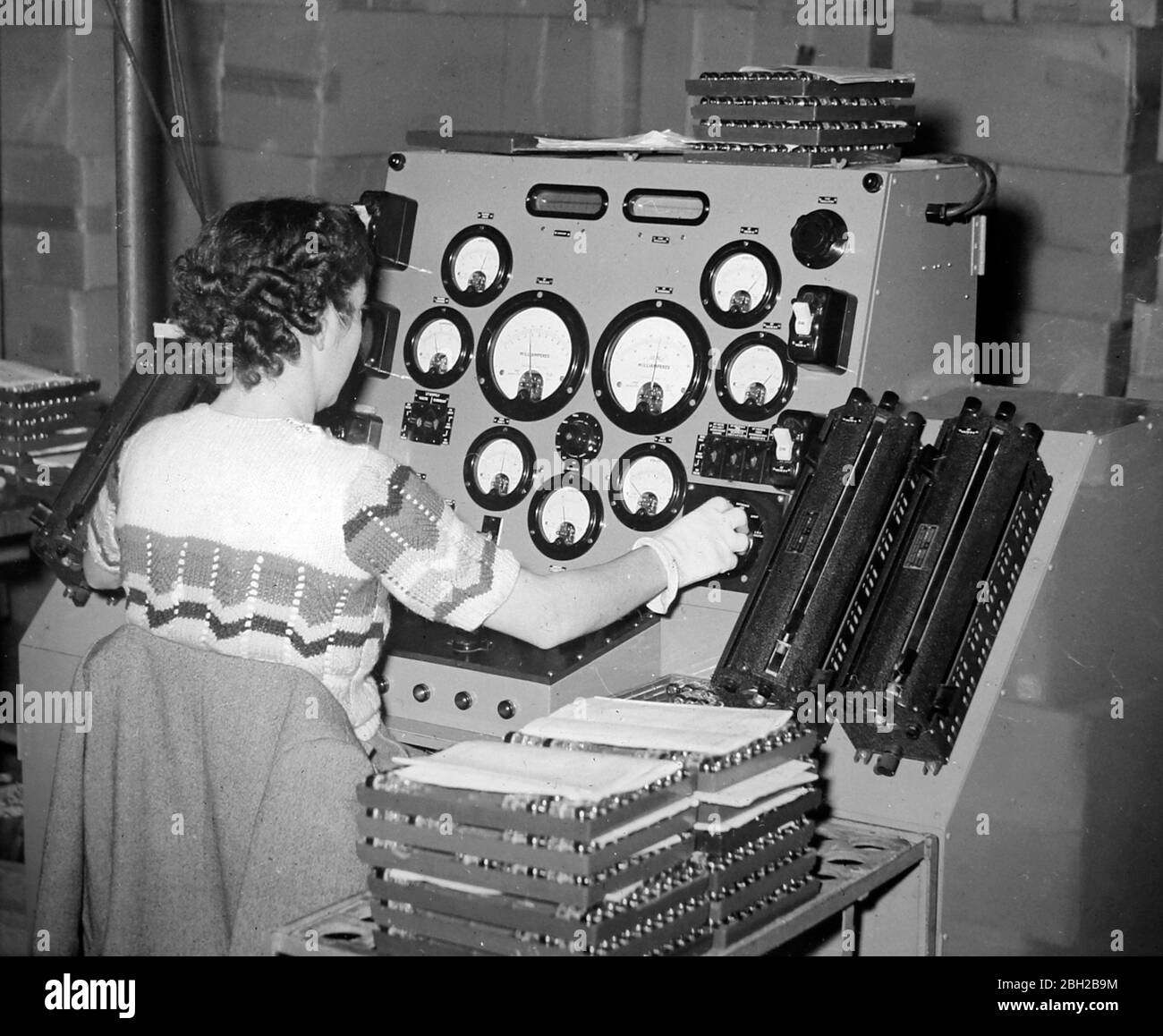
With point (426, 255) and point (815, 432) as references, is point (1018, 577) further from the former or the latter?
point (426, 255)

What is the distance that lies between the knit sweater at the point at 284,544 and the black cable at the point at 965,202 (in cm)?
100

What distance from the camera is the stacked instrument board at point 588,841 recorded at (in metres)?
→ 1.57

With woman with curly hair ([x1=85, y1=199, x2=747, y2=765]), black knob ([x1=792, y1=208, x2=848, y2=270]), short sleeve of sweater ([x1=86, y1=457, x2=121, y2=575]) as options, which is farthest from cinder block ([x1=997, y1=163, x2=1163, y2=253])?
short sleeve of sweater ([x1=86, y1=457, x2=121, y2=575])

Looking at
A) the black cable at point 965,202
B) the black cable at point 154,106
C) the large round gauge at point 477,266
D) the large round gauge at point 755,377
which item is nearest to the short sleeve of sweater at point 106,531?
the large round gauge at point 477,266

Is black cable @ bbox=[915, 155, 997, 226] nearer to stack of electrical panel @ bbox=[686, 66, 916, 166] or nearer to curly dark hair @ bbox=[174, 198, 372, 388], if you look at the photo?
stack of electrical panel @ bbox=[686, 66, 916, 166]

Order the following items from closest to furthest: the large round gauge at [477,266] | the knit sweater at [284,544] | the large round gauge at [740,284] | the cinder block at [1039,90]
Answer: the knit sweater at [284,544]
the large round gauge at [740,284]
the large round gauge at [477,266]
the cinder block at [1039,90]

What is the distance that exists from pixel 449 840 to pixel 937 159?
5.23ft

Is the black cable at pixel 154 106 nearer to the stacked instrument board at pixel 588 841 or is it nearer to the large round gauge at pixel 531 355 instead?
the large round gauge at pixel 531 355

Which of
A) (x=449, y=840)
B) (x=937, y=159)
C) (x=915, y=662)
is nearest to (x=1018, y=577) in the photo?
(x=915, y=662)

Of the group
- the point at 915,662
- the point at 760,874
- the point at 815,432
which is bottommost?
the point at 760,874

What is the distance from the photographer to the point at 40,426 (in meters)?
3.46

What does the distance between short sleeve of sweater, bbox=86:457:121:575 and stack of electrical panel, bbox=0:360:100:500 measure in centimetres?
117

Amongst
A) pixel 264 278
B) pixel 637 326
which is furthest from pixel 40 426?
pixel 264 278

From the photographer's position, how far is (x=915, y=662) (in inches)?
82.7
